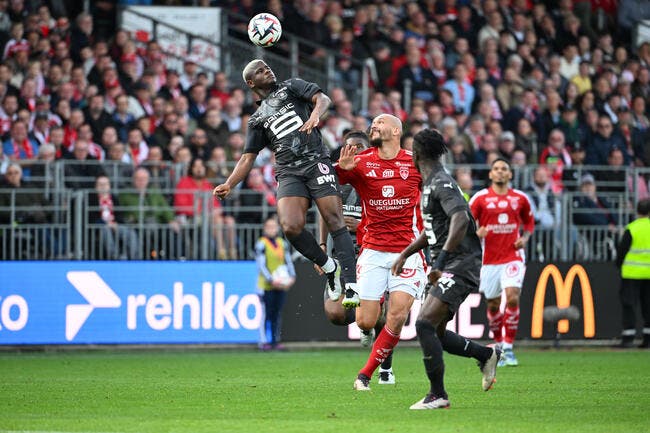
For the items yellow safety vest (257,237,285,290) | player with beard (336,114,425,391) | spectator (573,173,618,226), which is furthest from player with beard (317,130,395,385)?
spectator (573,173,618,226)

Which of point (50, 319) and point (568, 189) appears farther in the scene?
point (568, 189)

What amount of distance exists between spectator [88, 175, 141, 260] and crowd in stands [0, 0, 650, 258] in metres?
0.06

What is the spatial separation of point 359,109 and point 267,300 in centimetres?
657

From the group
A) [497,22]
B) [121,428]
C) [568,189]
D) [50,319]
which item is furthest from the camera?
[497,22]

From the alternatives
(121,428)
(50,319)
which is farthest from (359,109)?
(121,428)

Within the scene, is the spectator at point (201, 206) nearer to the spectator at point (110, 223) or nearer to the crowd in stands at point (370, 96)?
the crowd in stands at point (370, 96)

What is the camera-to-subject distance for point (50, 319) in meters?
19.8

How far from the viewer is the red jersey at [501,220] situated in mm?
17094

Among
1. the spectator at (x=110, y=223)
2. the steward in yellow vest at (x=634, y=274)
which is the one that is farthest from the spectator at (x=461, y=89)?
the spectator at (x=110, y=223)

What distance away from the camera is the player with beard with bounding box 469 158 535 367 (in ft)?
55.6

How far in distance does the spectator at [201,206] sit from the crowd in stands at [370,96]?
0.09 ft

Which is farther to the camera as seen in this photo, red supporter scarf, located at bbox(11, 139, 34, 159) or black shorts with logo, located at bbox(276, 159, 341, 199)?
red supporter scarf, located at bbox(11, 139, 34, 159)

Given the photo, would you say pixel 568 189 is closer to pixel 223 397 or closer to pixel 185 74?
pixel 185 74

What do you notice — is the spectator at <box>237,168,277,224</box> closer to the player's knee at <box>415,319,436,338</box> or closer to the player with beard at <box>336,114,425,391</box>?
the player with beard at <box>336,114,425,391</box>
